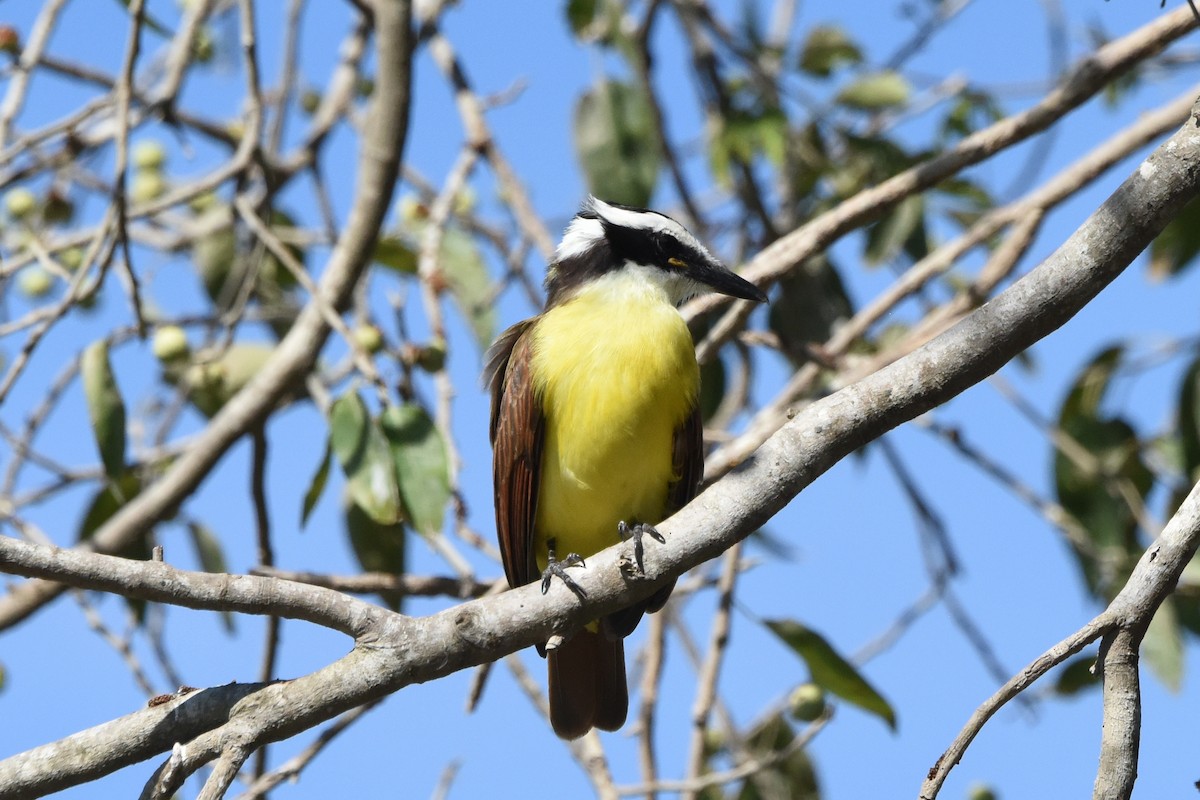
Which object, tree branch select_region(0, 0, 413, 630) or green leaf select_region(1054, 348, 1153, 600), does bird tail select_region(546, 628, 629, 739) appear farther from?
green leaf select_region(1054, 348, 1153, 600)

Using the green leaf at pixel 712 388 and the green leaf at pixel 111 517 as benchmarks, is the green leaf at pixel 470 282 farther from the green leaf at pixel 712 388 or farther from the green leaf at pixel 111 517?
the green leaf at pixel 111 517

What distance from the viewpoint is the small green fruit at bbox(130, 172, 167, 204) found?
5762 millimetres

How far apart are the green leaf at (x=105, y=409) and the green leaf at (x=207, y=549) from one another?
123 centimetres

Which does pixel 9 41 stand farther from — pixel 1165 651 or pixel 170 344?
pixel 1165 651

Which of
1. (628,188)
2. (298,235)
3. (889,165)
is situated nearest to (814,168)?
(889,165)

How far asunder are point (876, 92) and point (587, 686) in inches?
104

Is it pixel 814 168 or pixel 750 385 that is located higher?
pixel 814 168

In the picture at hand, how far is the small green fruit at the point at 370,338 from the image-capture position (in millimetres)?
4094

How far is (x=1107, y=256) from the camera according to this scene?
2.38 meters

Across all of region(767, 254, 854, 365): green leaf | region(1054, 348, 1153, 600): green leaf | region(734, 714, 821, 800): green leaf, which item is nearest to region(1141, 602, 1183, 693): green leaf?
region(1054, 348, 1153, 600): green leaf

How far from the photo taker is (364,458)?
146 inches

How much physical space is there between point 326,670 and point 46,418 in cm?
267

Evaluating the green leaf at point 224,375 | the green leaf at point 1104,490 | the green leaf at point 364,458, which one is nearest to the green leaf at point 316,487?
the green leaf at point 364,458

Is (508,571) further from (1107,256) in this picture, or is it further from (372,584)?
(1107,256)
